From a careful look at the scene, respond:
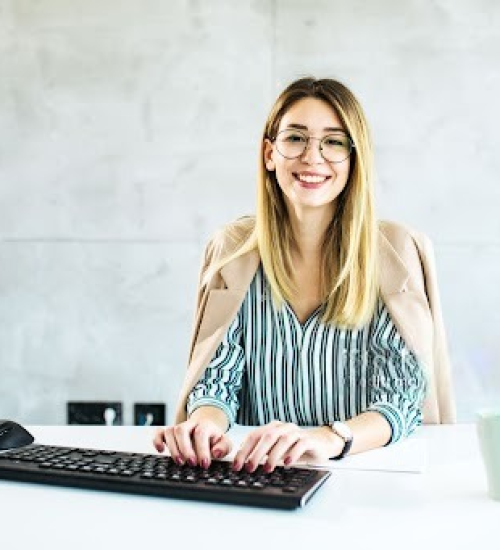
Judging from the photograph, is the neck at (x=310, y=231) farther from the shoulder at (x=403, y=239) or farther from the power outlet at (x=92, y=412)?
the power outlet at (x=92, y=412)

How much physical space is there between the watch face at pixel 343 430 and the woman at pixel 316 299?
11.8 inches

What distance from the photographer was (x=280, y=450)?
4.28 ft

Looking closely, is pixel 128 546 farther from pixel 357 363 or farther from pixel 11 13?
pixel 11 13

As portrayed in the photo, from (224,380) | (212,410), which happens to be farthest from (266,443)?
(224,380)

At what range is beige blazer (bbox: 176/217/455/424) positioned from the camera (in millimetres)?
1872

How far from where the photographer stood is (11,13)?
9.91 ft

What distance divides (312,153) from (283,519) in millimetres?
1006

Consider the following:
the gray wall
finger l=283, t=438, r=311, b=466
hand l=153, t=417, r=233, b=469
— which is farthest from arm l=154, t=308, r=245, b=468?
the gray wall

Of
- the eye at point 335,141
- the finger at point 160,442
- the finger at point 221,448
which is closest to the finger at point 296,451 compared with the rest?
the finger at point 221,448

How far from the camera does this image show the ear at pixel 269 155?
6.64 ft

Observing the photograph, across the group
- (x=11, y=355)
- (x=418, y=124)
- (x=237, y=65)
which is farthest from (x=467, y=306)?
(x=11, y=355)

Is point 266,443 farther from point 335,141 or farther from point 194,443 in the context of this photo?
point 335,141

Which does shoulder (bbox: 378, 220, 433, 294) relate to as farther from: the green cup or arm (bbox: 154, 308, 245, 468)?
the green cup

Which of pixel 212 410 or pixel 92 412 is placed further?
Answer: pixel 92 412
